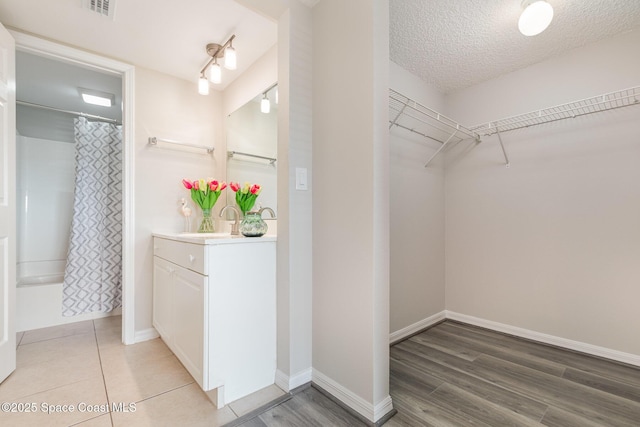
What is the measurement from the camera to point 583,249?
6.45 ft

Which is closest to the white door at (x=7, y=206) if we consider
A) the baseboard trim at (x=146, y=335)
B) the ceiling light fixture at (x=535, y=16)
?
the baseboard trim at (x=146, y=335)

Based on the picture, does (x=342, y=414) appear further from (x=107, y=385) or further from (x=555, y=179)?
(x=555, y=179)

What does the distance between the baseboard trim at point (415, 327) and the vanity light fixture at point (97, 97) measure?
11.2ft

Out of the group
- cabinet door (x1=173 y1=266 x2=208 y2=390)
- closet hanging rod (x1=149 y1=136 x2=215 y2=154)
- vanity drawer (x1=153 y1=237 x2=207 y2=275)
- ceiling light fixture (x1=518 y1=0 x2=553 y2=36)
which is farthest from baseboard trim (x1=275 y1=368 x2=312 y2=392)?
ceiling light fixture (x1=518 y1=0 x2=553 y2=36)

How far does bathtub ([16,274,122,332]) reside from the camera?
90.5 inches

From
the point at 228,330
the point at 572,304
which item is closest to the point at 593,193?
the point at 572,304

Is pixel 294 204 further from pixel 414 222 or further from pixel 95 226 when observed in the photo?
pixel 95 226

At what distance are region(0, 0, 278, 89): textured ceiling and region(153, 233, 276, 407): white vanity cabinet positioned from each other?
53.7 inches

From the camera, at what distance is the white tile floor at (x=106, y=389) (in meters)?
1.29

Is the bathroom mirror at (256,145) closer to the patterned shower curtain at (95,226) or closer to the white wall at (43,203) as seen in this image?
the patterned shower curtain at (95,226)

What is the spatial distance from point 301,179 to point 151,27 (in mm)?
1425

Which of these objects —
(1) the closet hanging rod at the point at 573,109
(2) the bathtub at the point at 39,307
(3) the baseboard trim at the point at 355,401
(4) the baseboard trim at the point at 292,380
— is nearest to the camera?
(3) the baseboard trim at the point at 355,401

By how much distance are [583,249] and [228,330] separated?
2.43 m

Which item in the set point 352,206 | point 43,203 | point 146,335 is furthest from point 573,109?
point 43,203
